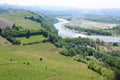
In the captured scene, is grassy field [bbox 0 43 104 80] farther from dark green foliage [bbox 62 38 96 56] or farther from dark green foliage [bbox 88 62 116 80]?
dark green foliage [bbox 62 38 96 56]

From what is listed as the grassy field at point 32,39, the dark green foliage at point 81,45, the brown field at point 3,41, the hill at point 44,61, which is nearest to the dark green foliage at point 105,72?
the hill at point 44,61

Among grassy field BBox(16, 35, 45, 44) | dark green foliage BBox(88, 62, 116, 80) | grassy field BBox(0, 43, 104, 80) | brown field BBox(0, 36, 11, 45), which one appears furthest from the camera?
grassy field BBox(16, 35, 45, 44)

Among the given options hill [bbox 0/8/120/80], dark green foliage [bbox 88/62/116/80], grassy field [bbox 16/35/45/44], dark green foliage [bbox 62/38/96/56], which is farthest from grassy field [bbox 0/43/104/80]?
dark green foliage [bbox 62/38/96/56]

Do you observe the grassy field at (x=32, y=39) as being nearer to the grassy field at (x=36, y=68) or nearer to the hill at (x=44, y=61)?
the hill at (x=44, y=61)

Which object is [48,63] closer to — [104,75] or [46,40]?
[104,75]

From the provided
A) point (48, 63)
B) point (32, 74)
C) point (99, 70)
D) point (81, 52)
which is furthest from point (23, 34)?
point (32, 74)

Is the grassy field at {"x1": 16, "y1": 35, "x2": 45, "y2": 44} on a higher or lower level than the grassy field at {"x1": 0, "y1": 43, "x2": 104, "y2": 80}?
lower

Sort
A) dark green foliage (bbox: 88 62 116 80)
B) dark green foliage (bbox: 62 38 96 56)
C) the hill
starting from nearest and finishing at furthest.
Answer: the hill, dark green foliage (bbox: 88 62 116 80), dark green foliage (bbox: 62 38 96 56)

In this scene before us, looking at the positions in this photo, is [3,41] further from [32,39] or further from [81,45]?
[81,45]
